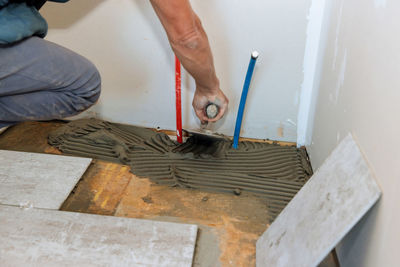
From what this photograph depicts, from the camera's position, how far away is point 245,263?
1.34 meters

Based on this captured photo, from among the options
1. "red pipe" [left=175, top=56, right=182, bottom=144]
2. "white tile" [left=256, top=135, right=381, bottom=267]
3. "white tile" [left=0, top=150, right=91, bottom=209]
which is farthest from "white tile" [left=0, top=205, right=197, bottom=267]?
"red pipe" [left=175, top=56, right=182, bottom=144]

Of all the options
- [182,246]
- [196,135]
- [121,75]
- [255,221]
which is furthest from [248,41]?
[182,246]

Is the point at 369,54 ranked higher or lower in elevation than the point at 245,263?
higher

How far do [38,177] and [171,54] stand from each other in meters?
0.94

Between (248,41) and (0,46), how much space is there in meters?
1.18

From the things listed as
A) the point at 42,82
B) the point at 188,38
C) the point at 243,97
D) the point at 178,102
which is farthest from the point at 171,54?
the point at 42,82

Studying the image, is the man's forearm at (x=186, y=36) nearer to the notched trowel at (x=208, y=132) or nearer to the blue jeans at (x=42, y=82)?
the notched trowel at (x=208, y=132)

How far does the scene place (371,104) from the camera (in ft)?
3.63

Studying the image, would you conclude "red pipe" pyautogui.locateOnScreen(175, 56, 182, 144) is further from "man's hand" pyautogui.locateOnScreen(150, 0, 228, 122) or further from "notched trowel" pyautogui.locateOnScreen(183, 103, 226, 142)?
"man's hand" pyautogui.locateOnScreen(150, 0, 228, 122)

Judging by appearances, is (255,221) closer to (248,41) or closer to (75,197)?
(75,197)

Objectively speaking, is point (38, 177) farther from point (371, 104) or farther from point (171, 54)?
point (371, 104)

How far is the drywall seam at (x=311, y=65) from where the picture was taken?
180 centimetres

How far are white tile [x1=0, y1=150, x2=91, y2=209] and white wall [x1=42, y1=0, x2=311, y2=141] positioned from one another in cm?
55

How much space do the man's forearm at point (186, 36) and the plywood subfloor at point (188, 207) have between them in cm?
57
